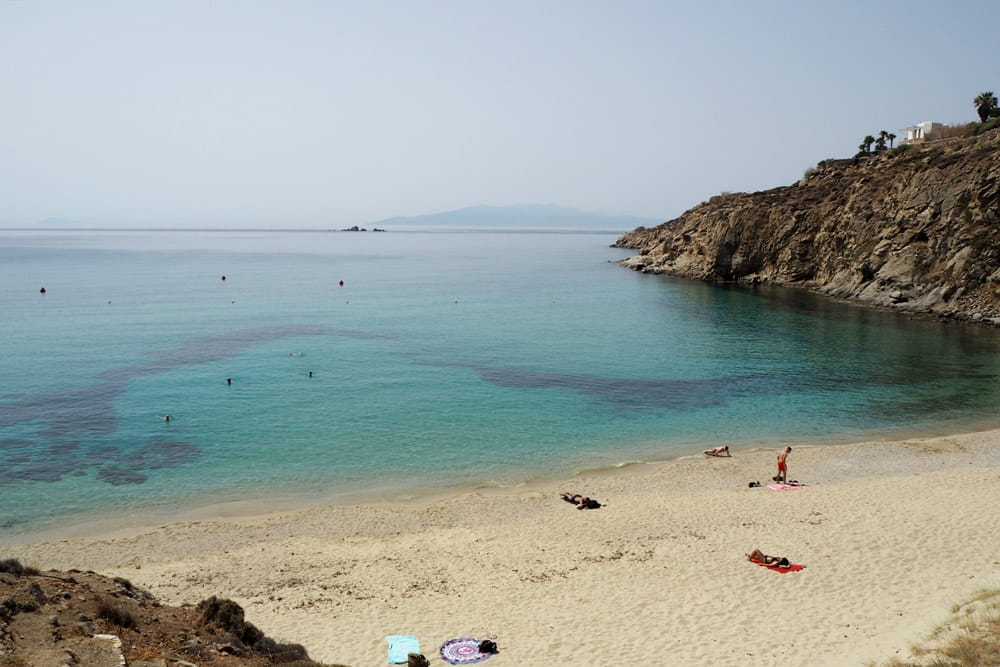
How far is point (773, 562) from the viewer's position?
1642 cm

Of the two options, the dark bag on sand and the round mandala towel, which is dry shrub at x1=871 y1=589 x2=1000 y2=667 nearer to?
the round mandala towel

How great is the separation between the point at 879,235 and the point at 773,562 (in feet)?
221

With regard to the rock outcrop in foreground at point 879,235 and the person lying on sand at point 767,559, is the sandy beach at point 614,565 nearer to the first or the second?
the person lying on sand at point 767,559

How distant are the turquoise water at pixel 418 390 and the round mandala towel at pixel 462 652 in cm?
1048

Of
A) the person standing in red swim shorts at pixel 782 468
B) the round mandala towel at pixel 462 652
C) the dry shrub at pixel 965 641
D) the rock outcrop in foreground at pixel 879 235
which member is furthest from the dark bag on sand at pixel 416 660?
the rock outcrop in foreground at pixel 879 235

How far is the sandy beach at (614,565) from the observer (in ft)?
43.8

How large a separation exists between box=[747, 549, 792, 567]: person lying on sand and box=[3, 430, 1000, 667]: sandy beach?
32 centimetres

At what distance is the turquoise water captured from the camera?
83.4ft

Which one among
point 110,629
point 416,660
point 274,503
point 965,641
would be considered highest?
point 110,629

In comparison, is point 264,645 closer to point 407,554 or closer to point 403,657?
point 403,657

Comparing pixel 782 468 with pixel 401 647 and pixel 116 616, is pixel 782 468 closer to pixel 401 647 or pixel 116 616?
pixel 401 647

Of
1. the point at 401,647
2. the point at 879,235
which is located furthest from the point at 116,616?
the point at 879,235

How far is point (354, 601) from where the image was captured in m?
15.3

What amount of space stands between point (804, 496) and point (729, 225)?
77.5 m
